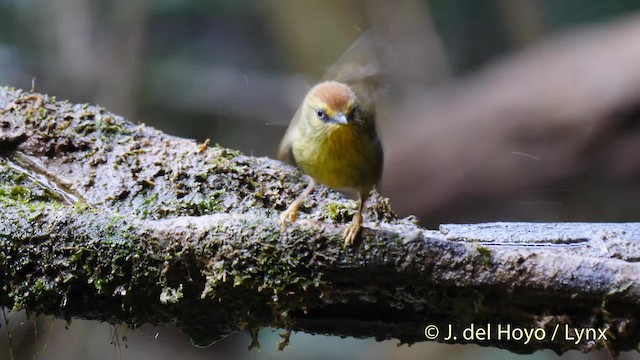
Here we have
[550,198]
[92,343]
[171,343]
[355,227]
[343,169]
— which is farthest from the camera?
[171,343]

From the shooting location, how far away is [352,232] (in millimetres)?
1854

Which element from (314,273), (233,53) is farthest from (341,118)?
(233,53)

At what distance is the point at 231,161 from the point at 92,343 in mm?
3326

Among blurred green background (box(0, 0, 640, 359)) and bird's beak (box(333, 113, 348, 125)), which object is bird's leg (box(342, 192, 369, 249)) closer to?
bird's beak (box(333, 113, 348, 125))

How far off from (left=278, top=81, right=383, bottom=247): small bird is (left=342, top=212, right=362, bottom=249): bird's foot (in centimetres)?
7

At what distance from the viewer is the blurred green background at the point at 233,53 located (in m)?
5.61

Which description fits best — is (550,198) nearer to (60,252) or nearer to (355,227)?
(355,227)

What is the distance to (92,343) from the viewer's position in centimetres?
536

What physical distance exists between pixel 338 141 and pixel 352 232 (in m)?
0.30

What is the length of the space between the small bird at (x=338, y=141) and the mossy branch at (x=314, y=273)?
145 mm

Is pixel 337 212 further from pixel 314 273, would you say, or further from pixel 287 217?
pixel 314 273

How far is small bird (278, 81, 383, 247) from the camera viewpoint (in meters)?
1.96

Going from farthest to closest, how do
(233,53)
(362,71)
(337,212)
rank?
(233,53), (337,212), (362,71)

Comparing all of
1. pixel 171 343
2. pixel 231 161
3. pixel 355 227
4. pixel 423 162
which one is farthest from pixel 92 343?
pixel 355 227
